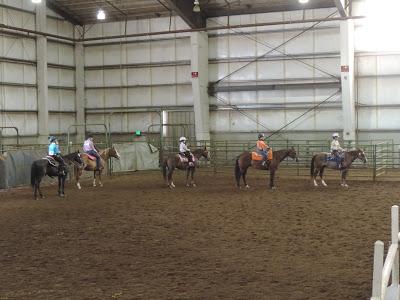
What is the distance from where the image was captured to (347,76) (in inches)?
881

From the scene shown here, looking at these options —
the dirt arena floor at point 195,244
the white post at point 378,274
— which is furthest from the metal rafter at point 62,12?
the white post at point 378,274

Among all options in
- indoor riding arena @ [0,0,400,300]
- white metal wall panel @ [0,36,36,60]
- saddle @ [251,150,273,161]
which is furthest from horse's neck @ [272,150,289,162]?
white metal wall panel @ [0,36,36,60]

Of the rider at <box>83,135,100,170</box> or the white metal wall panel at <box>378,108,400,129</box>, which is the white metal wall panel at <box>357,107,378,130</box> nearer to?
the white metal wall panel at <box>378,108,400,129</box>

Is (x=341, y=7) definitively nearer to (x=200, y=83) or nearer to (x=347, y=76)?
(x=347, y=76)

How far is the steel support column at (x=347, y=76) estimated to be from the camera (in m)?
22.3

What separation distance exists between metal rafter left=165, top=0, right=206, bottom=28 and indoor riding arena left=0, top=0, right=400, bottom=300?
0.09 metres

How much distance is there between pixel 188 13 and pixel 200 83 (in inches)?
131

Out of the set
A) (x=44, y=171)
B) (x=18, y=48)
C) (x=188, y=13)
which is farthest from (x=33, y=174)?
(x=188, y=13)

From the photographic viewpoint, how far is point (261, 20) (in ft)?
82.8

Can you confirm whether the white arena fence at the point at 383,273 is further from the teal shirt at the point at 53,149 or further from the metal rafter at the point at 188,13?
the metal rafter at the point at 188,13

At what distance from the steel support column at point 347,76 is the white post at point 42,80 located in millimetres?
14149

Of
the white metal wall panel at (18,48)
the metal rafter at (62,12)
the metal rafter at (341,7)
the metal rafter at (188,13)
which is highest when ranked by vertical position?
the metal rafter at (62,12)

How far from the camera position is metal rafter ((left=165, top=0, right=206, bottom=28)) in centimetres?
2306

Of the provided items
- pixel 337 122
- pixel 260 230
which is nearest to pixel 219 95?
pixel 337 122
